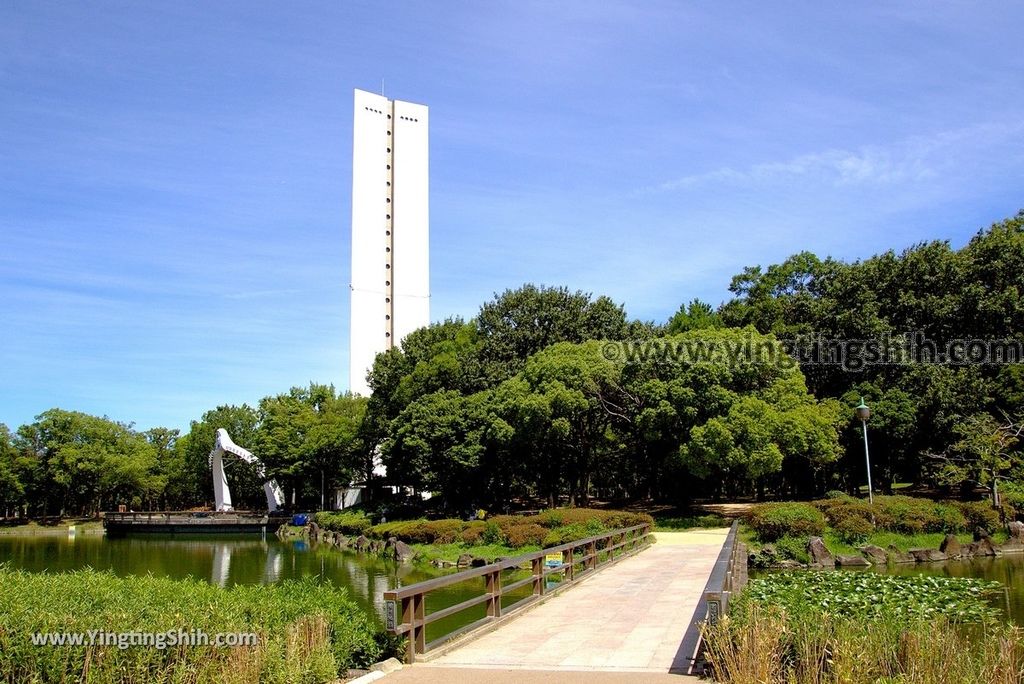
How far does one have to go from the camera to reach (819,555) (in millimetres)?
24266

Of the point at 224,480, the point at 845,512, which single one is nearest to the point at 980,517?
the point at 845,512

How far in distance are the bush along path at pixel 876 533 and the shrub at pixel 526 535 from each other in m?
6.72

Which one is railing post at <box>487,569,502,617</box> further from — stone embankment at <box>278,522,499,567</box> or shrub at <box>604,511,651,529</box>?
stone embankment at <box>278,522,499,567</box>

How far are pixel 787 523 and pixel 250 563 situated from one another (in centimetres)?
2060

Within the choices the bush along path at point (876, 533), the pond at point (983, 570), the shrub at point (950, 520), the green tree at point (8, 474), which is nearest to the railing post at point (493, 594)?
the pond at point (983, 570)

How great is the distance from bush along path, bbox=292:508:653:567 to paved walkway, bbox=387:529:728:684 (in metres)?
10.2

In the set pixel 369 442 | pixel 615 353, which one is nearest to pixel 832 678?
pixel 615 353

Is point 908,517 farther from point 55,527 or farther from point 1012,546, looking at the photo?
point 55,527

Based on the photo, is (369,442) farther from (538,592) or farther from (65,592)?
(65,592)

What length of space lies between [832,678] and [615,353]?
33692 mm

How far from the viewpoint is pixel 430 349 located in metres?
47.4

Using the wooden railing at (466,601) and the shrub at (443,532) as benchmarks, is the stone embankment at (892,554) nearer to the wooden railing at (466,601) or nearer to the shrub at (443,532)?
the wooden railing at (466,601)

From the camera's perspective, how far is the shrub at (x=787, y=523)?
25766mm

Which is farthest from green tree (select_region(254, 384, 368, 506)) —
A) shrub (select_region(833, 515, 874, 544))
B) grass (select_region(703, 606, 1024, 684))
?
grass (select_region(703, 606, 1024, 684))
